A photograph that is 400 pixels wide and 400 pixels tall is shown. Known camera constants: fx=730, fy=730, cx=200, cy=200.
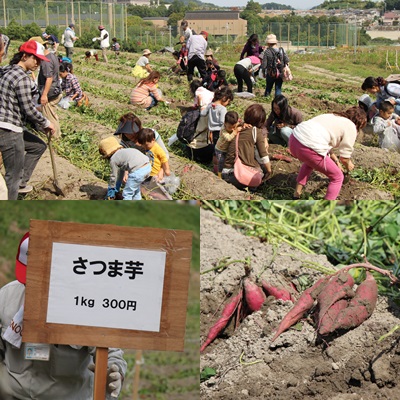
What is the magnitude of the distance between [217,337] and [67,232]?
4.48 feet

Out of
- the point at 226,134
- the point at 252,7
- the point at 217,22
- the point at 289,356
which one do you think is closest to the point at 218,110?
the point at 226,134

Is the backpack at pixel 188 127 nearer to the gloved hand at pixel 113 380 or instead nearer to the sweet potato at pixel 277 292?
the sweet potato at pixel 277 292

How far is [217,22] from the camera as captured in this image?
31297 millimetres

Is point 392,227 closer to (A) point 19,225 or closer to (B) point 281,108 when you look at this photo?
(B) point 281,108

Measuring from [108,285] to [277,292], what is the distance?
134cm

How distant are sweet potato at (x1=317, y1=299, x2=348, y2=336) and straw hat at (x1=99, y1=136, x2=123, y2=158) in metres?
2.91

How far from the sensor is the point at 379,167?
7656mm

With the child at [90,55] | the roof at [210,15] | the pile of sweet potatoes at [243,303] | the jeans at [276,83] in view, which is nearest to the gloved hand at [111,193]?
the pile of sweet potatoes at [243,303]

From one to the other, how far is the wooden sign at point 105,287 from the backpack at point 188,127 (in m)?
5.26

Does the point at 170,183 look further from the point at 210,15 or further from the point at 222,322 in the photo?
the point at 210,15

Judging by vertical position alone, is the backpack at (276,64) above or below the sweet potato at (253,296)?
above

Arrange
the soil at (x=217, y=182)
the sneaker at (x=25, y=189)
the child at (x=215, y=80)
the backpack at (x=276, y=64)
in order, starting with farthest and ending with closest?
the child at (x=215, y=80), the backpack at (x=276, y=64), the soil at (x=217, y=182), the sneaker at (x=25, y=189)

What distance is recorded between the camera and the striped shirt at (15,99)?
17.3ft

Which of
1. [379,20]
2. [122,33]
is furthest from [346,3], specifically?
[122,33]
